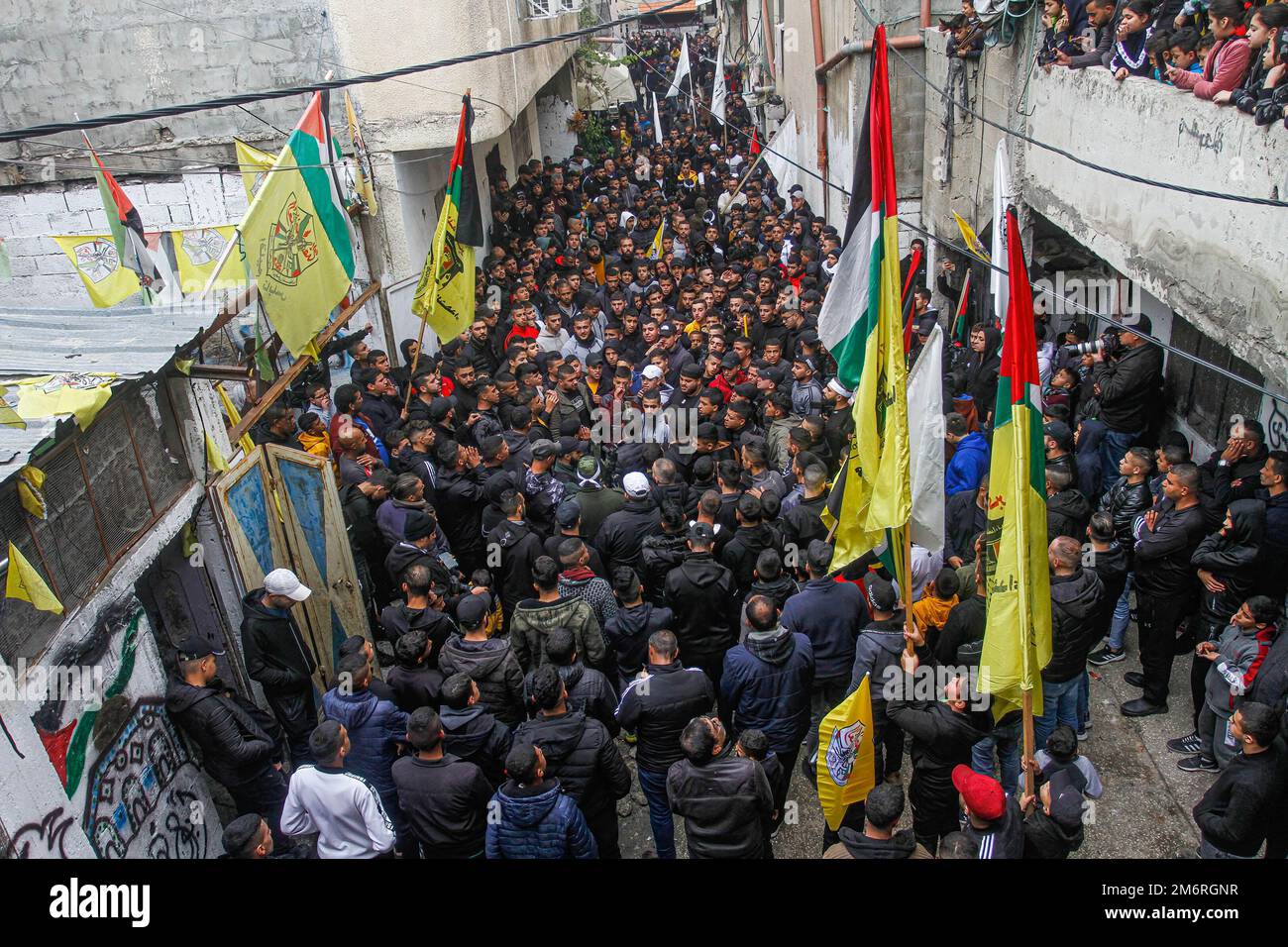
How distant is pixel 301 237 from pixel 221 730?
3.46 m

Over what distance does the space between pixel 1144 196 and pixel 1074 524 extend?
9.57 ft

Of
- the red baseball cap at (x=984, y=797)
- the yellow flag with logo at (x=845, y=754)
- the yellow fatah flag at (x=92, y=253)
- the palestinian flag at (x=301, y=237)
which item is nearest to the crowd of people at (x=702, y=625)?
the red baseball cap at (x=984, y=797)

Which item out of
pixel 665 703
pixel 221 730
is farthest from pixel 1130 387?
pixel 221 730

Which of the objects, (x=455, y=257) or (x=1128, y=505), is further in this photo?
(x=455, y=257)

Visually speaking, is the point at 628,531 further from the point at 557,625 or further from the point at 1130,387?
the point at 1130,387

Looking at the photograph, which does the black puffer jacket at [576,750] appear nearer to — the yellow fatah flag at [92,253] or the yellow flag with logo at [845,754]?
the yellow flag with logo at [845,754]

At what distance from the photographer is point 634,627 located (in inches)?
238

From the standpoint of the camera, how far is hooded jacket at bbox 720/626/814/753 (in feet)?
17.6

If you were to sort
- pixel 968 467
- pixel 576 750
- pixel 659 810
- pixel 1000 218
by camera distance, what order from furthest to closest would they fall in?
pixel 1000 218 < pixel 968 467 < pixel 659 810 < pixel 576 750

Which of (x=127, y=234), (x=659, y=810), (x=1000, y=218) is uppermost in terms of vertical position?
(x=127, y=234)

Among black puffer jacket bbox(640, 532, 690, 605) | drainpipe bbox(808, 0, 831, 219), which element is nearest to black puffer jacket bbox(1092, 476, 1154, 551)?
black puffer jacket bbox(640, 532, 690, 605)

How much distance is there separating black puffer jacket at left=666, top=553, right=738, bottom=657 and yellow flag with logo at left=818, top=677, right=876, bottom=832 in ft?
4.14

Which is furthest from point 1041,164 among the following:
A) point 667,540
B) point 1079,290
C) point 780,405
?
point 667,540

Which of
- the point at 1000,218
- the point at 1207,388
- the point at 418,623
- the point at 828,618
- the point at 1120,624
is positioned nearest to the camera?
the point at 828,618
